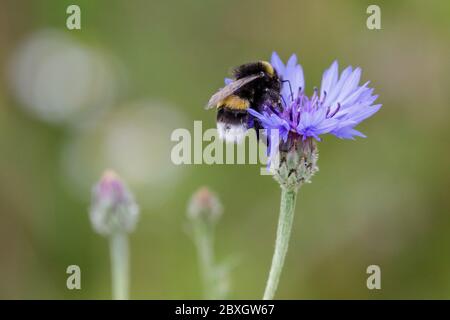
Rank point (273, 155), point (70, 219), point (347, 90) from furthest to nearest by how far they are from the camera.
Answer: point (70, 219) → point (347, 90) → point (273, 155)

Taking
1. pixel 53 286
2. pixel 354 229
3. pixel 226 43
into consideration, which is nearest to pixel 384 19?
pixel 226 43

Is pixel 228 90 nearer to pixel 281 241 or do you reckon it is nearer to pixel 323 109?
pixel 323 109

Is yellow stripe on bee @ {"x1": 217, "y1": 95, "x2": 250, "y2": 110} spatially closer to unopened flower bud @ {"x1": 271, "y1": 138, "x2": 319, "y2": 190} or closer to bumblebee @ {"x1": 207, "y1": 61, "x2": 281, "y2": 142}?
bumblebee @ {"x1": 207, "y1": 61, "x2": 281, "y2": 142}

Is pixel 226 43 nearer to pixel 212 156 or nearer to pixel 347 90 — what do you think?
pixel 212 156

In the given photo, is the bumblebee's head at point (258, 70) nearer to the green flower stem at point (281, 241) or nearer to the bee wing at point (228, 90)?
the bee wing at point (228, 90)

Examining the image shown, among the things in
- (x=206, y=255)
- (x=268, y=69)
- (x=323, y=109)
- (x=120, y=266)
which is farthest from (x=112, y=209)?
(x=323, y=109)

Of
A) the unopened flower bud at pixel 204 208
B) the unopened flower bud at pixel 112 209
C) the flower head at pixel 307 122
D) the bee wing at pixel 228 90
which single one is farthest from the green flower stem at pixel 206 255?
the bee wing at pixel 228 90

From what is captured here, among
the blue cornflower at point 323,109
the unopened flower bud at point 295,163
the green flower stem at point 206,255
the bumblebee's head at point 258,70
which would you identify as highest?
the bumblebee's head at point 258,70
